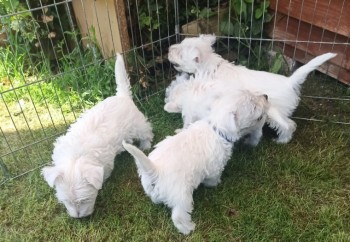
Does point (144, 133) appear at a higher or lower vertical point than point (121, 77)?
lower

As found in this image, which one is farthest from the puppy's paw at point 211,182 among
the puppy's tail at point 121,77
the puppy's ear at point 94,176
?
the puppy's tail at point 121,77

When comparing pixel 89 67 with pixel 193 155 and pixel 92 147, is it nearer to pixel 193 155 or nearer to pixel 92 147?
pixel 92 147

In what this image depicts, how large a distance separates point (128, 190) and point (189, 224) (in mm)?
569

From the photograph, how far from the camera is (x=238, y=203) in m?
2.73

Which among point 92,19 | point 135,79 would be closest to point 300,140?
point 135,79

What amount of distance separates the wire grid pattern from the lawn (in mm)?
209

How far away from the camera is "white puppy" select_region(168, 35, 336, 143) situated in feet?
9.64

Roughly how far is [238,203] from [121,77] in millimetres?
1276

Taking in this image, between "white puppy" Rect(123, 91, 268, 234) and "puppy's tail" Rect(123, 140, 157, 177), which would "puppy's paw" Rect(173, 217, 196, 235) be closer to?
"white puppy" Rect(123, 91, 268, 234)

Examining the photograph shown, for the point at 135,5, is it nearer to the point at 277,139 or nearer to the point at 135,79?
the point at 135,79

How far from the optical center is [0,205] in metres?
2.85

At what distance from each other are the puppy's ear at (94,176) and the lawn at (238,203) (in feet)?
1.31

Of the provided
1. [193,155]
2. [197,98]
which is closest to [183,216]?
[193,155]

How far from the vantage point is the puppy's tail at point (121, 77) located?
2893 millimetres
